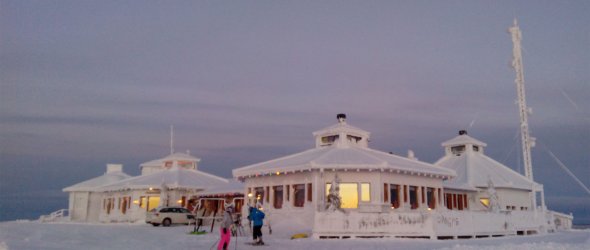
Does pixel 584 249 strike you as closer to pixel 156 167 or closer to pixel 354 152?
pixel 354 152

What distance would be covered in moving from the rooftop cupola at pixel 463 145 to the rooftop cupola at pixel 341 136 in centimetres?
1462

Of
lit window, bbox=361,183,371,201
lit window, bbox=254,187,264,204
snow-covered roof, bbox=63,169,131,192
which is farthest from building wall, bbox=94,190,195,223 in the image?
lit window, bbox=361,183,371,201

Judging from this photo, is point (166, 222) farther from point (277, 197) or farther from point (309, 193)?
point (309, 193)

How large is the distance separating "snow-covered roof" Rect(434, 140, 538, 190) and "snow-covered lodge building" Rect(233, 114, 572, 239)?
2.76ft

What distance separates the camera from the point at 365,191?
29.1 meters

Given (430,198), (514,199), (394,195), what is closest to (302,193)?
(394,195)

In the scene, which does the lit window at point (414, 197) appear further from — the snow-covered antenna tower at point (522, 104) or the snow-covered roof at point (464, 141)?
the snow-covered roof at point (464, 141)

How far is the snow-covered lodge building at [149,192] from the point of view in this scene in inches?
1794

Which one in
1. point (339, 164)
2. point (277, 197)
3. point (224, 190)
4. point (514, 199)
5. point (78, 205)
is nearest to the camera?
point (339, 164)

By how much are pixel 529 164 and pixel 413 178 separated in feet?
44.8

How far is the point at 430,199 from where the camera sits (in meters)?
33.7

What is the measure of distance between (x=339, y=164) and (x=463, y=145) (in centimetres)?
2329

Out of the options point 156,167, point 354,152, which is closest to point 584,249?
point 354,152

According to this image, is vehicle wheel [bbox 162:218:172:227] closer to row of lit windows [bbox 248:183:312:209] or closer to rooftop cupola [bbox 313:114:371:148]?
row of lit windows [bbox 248:183:312:209]
